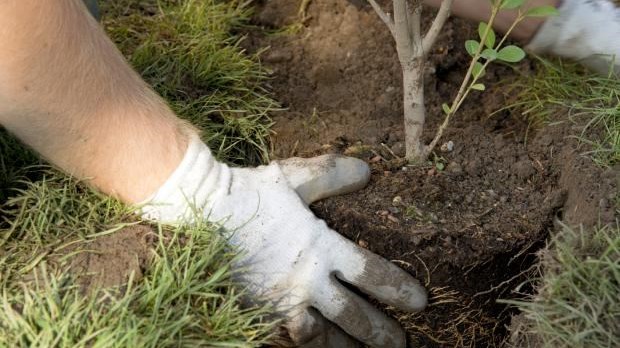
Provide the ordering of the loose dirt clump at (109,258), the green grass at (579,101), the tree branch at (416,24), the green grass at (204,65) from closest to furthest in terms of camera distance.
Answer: the loose dirt clump at (109,258), the tree branch at (416,24), the green grass at (579,101), the green grass at (204,65)

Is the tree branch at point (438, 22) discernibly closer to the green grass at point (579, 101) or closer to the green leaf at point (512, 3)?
the green leaf at point (512, 3)

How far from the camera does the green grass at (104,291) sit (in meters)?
1.52

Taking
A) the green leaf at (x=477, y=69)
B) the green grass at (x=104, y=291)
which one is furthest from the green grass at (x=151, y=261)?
the green leaf at (x=477, y=69)

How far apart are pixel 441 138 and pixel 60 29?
3.49 feet

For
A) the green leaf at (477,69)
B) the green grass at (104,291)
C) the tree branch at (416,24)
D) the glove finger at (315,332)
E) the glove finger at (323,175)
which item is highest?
the tree branch at (416,24)

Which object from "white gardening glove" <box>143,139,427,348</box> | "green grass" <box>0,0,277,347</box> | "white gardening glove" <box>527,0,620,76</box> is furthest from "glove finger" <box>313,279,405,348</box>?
"white gardening glove" <box>527,0,620,76</box>

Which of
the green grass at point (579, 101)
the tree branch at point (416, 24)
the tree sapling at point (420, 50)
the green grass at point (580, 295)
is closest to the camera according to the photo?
the green grass at point (580, 295)

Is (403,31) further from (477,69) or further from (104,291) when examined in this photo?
(104,291)

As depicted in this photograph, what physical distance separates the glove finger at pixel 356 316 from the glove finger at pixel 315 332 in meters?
0.02

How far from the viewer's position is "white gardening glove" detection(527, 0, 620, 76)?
6.87ft

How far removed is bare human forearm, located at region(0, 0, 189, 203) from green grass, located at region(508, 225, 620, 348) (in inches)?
34.7

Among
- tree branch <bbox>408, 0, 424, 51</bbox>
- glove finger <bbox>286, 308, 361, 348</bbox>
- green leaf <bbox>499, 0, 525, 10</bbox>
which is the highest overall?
green leaf <bbox>499, 0, 525, 10</bbox>

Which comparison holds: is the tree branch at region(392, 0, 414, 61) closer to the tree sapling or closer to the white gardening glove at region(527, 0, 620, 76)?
the tree sapling

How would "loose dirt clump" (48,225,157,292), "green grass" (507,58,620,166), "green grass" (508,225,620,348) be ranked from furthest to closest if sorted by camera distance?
"green grass" (507,58,620,166), "loose dirt clump" (48,225,157,292), "green grass" (508,225,620,348)
